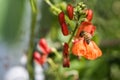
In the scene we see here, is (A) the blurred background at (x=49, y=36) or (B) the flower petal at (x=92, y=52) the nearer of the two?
(B) the flower petal at (x=92, y=52)

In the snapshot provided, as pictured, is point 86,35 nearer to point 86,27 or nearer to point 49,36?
point 86,27

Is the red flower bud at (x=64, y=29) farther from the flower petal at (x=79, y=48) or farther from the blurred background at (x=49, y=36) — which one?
the blurred background at (x=49, y=36)

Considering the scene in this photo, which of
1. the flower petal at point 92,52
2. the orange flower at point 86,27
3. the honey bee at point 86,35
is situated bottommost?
the flower petal at point 92,52

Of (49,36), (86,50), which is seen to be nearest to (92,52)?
(86,50)

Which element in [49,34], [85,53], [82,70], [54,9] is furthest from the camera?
[49,34]

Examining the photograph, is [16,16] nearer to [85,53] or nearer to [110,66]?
[110,66]

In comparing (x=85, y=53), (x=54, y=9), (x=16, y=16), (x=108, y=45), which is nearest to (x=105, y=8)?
(x=108, y=45)

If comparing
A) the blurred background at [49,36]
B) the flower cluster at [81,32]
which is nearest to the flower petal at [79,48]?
the flower cluster at [81,32]

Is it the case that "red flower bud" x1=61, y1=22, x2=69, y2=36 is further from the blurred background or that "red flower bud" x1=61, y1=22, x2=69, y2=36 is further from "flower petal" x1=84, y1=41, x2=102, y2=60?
the blurred background
